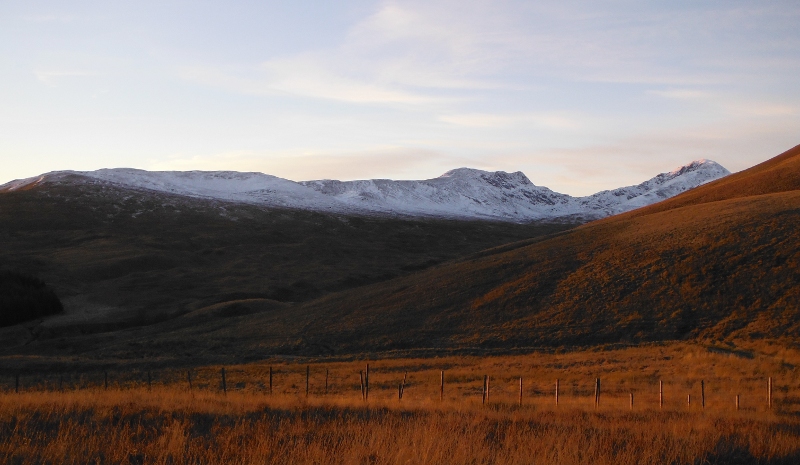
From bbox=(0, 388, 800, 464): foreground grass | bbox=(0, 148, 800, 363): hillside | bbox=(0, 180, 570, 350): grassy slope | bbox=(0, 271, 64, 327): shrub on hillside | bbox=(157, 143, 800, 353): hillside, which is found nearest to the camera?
bbox=(0, 388, 800, 464): foreground grass

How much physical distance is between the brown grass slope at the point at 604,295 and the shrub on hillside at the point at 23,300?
1012 inches

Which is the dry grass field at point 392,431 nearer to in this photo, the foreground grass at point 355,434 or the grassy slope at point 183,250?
the foreground grass at point 355,434

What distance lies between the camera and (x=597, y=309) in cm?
4600

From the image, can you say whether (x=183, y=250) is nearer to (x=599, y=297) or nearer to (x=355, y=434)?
(x=599, y=297)

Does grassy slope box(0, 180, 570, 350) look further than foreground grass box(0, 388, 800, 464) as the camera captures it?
Yes

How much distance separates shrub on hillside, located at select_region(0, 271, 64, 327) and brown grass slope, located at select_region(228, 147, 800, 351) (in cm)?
2571

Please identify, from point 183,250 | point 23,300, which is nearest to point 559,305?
point 23,300

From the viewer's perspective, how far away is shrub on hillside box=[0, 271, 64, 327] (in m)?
63.5

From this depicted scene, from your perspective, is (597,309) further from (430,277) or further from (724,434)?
(724,434)

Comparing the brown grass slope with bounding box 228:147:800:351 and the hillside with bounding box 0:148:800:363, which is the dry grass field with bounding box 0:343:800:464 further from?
the brown grass slope with bounding box 228:147:800:351

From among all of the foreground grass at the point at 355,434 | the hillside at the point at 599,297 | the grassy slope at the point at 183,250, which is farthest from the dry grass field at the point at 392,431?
the grassy slope at the point at 183,250

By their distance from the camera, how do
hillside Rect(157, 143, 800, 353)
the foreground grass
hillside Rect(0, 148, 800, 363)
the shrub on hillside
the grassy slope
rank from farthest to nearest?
the grassy slope → the shrub on hillside → hillside Rect(0, 148, 800, 363) → hillside Rect(157, 143, 800, 353) → the foreground grass

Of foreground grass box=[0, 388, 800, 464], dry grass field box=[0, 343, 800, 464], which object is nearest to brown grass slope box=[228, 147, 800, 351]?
dry grass field box=[0, 343, 800, 464]

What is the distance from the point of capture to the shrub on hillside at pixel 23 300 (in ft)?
208
